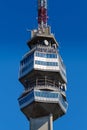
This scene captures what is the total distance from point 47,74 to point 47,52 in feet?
24.4

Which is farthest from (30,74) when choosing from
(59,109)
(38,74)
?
(59,109)

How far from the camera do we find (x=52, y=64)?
621ft

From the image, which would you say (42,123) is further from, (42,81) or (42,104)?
(42,81)

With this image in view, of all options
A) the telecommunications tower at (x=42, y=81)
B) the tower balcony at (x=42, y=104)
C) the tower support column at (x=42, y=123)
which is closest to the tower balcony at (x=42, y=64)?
the telecommunications tower at (x=42, y=81)

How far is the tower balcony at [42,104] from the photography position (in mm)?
182000

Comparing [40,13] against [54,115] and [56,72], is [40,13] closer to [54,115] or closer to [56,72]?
[56,72]

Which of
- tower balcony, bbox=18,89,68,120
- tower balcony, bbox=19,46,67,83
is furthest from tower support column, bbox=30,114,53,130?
tower balcony, bbox=19,46,67,83

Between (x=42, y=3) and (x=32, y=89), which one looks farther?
(x=42, y=3)

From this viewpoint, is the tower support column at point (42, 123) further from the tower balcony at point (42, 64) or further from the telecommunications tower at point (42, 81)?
the tower balcony at point (42, 64)

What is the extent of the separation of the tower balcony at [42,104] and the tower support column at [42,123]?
46.7 inches

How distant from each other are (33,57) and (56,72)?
838cm

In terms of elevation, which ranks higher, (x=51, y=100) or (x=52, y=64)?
(x=52, y=64)

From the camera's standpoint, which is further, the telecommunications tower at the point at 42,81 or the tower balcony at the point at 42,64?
the tower balcony at the point at 42,64

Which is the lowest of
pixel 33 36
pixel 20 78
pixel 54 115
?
pixel 54 115
